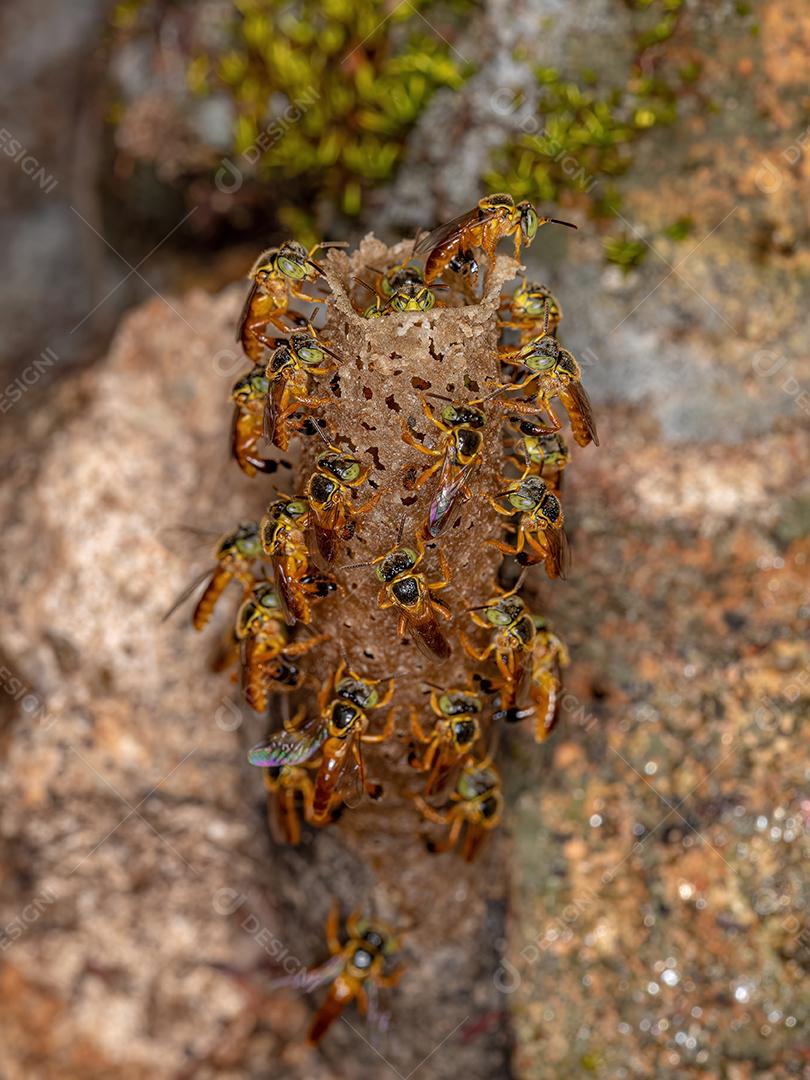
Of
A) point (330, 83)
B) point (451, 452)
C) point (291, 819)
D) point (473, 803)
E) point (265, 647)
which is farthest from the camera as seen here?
point (330, 83)

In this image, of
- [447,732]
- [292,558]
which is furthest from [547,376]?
[447,732]

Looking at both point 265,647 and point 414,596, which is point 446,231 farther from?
point 265,647

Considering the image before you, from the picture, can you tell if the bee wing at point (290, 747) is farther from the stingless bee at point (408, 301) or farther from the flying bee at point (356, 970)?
the stingless bee at point (408, 301)

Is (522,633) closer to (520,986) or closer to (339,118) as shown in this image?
(520,986)

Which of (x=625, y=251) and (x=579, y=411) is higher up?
(x=579, y=411)

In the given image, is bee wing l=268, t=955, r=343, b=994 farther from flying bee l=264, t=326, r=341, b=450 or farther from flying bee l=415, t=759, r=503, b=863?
flying bee l=264, t=326, r=341, b=450

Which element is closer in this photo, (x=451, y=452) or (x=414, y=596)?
(x=451, y=452)

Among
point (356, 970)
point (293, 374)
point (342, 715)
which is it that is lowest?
point (356, 970)
